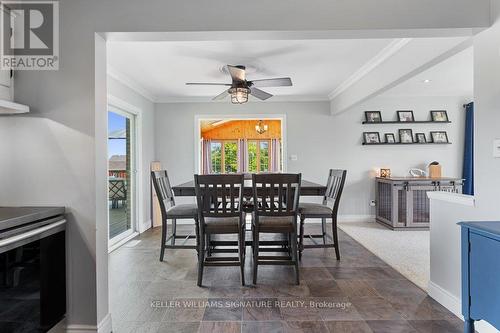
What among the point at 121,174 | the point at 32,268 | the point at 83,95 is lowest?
the point at 32,268

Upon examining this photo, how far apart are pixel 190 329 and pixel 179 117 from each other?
165 inches

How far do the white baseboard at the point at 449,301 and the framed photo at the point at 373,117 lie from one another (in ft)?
11.7

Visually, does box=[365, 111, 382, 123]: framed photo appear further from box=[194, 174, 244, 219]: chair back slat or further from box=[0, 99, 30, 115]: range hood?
Answer: box=[0, 99, 30, 115]: range hood

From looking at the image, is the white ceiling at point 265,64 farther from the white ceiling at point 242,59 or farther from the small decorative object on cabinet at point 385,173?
the small decorative object on cabinet at point 385,173

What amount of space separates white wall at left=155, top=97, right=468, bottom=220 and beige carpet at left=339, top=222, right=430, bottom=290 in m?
0.67

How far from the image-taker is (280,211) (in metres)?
2.76

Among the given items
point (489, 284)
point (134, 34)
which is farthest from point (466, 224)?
point (134, 34)

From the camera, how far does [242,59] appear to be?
349cm

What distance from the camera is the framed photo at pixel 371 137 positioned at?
17.9ft

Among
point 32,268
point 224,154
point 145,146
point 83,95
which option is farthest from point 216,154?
point 32,268

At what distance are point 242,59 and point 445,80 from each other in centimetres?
324

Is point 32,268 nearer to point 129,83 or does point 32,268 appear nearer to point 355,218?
point 129,83

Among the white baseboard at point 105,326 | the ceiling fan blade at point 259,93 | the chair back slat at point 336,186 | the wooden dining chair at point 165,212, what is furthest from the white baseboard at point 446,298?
the ceiling fan blade at point 259,93

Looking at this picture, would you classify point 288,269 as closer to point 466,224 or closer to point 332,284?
point 332,284
